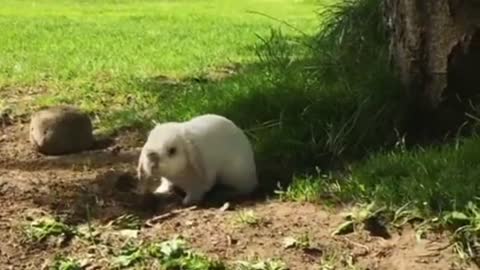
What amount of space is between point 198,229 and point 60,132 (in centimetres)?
185

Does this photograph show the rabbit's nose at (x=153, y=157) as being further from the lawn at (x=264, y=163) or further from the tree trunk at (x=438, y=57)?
the tree trunk at (x=438, y=57)

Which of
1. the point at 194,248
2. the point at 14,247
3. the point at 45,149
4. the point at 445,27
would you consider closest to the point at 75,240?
the point at 14,247

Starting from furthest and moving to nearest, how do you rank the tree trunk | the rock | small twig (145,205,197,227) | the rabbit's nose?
1. the rock
2. the tree trunk
3. the rabbit's nose
4. small twig (145,205,197,227)

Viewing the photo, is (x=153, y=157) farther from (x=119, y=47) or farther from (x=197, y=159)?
(x=119, y=47)

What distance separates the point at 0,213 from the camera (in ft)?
15.8

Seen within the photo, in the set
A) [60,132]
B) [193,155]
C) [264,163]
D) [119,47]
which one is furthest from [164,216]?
→ [119,47]

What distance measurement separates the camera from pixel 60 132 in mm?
6184

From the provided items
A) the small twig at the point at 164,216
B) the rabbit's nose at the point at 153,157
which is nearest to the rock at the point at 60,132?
the rabbit's nose at the point at 153,157

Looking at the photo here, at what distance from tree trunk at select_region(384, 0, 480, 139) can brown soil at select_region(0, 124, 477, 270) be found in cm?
127

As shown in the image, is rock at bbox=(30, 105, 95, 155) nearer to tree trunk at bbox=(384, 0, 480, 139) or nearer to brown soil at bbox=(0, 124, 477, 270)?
brown soil at bbox=(0, 124, 477, 270)

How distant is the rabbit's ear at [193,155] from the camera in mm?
5270

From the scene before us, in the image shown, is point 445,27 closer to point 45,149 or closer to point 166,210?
point 166,210

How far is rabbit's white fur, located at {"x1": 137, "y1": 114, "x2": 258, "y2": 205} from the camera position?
17.2 feet

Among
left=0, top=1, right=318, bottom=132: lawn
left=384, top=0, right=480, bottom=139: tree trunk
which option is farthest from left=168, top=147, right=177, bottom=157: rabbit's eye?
left=0, top=1, right=318, bottom=132: lawn
